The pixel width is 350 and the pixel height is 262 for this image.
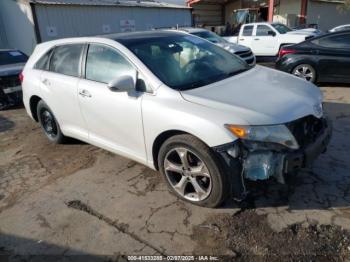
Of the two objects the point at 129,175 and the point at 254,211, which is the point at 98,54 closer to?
the point at 129,175

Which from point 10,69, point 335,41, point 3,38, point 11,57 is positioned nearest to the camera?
point 335,41

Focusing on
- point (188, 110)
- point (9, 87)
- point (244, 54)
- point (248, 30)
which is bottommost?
point (9, 87)

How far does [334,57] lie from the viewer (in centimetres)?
734

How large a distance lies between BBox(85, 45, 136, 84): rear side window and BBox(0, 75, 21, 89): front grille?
5.03 metres

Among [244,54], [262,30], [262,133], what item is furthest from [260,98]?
[262,30]

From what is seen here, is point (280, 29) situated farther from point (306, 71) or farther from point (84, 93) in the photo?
point (84, 93)

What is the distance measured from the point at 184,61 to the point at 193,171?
1317mm

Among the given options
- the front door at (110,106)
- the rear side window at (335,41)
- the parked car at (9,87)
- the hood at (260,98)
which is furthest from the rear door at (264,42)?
the front door at (110,106)

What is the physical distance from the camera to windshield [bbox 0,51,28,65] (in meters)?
8.96

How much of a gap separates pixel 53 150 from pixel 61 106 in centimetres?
89

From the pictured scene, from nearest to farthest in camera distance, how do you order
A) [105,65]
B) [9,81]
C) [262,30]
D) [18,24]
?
[105,65]
[9,81]
[262,30]
[18,24]

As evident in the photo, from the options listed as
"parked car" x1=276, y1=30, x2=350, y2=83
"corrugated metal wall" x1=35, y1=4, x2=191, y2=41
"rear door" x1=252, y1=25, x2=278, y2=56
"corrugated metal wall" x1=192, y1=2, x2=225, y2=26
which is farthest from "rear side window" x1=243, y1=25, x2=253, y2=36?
"corrugated metal wall" x1=192, y1=2, x2=225, y2=26

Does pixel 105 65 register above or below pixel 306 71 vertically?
above

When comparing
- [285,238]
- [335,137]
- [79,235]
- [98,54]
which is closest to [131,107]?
[98,54]
